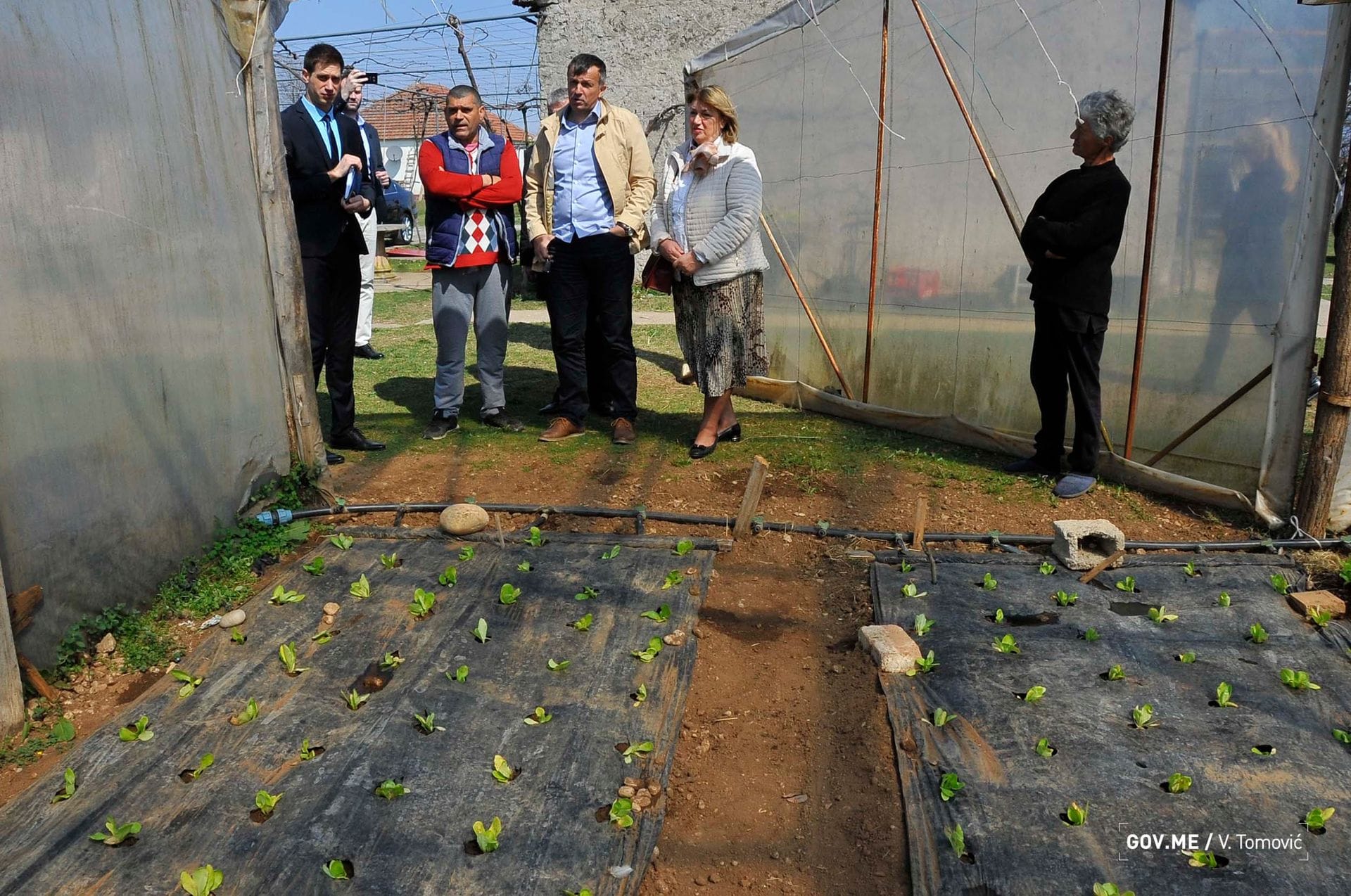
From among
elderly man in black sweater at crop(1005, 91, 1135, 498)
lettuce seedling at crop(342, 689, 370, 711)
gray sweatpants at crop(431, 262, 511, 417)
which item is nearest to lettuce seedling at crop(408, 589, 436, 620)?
lettuce seedling at crop(342, 689, 370, 711)

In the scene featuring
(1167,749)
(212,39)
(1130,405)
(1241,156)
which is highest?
(212,39)

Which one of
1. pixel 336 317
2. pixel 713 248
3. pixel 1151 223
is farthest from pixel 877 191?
pixel 336 317

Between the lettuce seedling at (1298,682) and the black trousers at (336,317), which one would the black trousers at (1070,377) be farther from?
the black trousers at (336,317)

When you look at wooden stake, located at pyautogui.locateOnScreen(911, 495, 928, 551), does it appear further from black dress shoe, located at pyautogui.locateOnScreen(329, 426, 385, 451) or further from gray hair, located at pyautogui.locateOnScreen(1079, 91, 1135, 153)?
black dress shoe, located at pyautogui.locateOnScreen(329, 426, 385, 451)

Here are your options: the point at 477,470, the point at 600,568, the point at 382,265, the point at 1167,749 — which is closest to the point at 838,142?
the point at 477,470

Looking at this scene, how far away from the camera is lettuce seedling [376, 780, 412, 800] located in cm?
244

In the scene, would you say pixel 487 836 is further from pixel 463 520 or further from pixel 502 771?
pixel 463 520

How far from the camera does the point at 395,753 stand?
264 centimetres

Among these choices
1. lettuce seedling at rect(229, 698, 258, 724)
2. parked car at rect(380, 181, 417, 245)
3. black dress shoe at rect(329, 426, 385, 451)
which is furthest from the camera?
parked car at rect(380, 181, 417, 245)

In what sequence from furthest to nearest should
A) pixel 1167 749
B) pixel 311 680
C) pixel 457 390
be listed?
1. pixel 457 390
2. pixel 311 680
3. pixel 1167 749

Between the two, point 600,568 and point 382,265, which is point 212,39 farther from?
point 382,265

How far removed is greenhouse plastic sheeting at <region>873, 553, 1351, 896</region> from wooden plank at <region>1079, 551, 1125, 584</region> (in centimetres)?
5

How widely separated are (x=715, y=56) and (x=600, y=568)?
14.4 feet

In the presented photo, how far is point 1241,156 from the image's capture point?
169 inches
